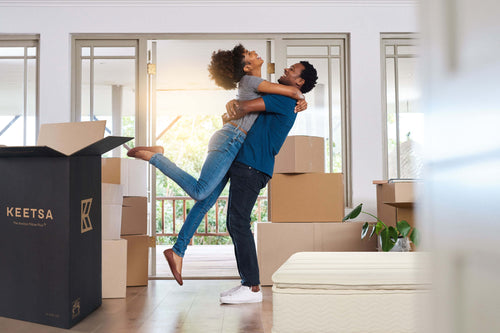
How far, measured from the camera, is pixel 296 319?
128 centimetres

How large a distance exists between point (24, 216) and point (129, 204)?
118 cm

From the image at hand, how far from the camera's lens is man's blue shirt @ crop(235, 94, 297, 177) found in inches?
98.5

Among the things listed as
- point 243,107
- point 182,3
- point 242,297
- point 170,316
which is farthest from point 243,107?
point 182,3

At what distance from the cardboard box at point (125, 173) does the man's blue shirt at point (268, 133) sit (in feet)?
3.54

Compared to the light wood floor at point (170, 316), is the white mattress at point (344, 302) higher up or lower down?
higher up

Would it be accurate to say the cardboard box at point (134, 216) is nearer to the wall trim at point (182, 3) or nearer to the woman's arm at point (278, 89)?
the woman's arm at point (278, 89)

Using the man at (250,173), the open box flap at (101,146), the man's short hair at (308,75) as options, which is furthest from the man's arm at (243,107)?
the open box flap at (101,146)

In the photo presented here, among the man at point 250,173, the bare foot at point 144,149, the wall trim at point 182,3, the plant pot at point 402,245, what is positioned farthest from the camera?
the wall trim at point 182,3

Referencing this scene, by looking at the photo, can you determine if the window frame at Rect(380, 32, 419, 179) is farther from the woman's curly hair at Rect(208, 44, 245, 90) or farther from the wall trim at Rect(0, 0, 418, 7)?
the woman's curly hair at Rect(208, 44, 245, 90)

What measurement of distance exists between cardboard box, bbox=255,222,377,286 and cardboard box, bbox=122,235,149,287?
76 cm

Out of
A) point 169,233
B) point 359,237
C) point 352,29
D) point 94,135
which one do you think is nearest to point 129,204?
point 94,135

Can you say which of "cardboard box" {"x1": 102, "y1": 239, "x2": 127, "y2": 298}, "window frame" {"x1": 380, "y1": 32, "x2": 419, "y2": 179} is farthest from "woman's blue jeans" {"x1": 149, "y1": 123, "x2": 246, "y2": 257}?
"window frame" {"x1": 380, "y1": 32, "x2": 419, "y2": 179}

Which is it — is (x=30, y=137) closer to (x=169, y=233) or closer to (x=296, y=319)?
(x=296, y=319)

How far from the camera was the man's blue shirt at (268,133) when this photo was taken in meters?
2.50
